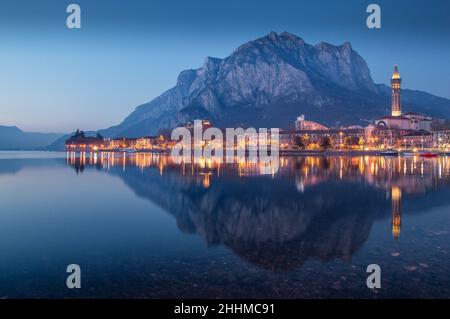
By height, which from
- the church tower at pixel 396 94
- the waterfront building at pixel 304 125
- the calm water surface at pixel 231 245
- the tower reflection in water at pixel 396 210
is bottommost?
the calm water surface at pixel 231 245

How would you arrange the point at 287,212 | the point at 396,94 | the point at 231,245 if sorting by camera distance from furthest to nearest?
1. the point at 396,94
2. the point at 287,212
3. the point at 231,245

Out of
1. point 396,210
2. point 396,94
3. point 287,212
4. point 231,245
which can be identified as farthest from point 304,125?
point 231,245

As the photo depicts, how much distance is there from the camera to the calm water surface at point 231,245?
8.37 m

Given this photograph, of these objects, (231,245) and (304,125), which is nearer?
(231,245)

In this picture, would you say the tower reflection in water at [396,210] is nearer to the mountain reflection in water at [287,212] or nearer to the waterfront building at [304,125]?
the mountain reflection in water at [287,212]

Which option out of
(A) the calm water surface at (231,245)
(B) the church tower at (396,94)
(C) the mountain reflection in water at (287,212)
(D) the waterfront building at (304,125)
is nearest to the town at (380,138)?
(B) the church tower at (396,94)

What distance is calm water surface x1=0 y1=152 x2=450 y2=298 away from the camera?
837 cm

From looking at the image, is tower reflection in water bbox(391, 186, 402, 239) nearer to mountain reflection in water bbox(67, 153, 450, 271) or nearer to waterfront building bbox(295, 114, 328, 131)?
mountain reflection in water bbox(67, 153, 450, 271)

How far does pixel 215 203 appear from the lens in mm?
21078

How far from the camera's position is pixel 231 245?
12.1 meters

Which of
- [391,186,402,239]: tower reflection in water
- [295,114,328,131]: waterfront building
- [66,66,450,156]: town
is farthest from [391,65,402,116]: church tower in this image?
[391,186,402,239]: tower reflection in water

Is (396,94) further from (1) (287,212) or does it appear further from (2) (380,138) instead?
(1) (287,212)

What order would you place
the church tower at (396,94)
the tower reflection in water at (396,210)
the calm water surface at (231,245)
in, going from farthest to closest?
1. the church tower at (396,94)
2. the tower reflection in water at (396,210)
3. the calm water surface at (231,245)
